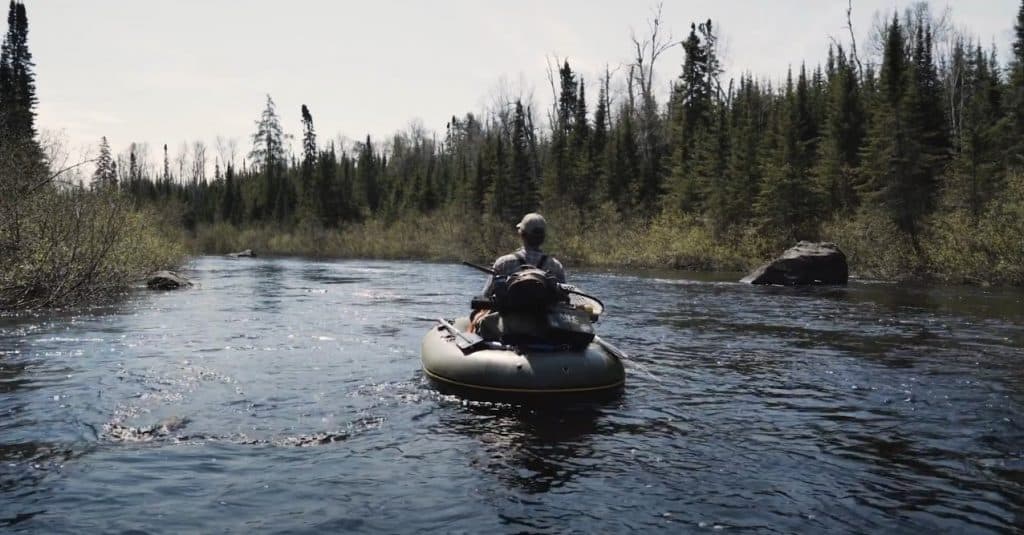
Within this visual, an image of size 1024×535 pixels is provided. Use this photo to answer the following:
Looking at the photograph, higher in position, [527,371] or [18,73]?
[18,73]

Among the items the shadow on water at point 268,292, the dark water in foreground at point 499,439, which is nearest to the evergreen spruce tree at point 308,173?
the shadow on water at point 268,292

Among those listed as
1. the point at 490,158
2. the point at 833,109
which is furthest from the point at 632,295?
the point at 490,158

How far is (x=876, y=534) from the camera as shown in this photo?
443cm

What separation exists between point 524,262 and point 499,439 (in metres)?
2.72

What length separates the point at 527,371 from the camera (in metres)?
7.68

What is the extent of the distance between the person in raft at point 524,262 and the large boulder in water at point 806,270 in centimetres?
2076

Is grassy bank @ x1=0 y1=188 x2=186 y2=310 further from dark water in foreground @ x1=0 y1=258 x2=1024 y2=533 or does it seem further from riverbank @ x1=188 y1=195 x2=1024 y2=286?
riverbank @ x1=188 y1=195 x2=1024 y2=286

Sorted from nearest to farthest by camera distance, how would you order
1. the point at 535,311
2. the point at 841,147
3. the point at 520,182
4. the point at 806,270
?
1. the point at 535,311
2. the point at 806,270
3. the point at 841,147
4. the point at 520,182

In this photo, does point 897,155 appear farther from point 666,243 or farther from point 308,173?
point 308,173

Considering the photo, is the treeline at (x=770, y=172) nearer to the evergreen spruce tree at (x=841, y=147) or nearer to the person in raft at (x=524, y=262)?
the evergreen spruce tree at (x=841, y=147)

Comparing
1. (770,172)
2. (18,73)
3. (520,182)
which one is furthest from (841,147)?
(18,73)

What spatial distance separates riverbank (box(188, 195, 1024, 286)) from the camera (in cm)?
2738

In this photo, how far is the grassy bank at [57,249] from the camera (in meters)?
14.2

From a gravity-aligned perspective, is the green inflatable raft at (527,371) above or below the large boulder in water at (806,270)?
below
